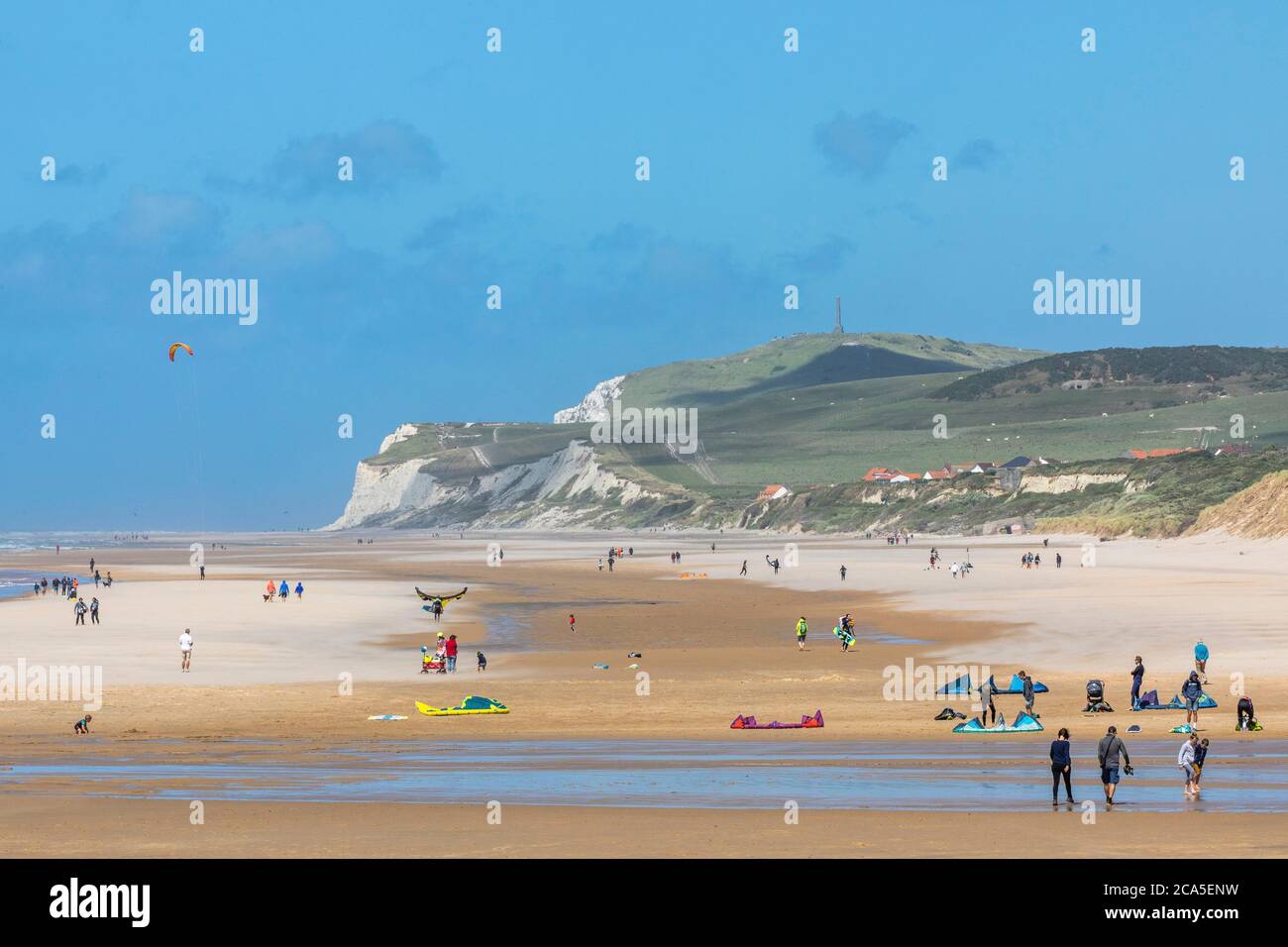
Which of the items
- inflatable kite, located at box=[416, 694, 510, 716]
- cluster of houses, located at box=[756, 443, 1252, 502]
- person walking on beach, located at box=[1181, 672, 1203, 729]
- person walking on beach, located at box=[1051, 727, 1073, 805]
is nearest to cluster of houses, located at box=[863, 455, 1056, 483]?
cluster of houses, located at box=[756, 443, 1252, 502]

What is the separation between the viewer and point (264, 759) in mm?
22375

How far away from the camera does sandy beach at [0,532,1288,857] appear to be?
52.4ft

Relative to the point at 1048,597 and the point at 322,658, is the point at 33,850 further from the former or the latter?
the point at 1048,597

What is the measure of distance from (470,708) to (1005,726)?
9.74 m

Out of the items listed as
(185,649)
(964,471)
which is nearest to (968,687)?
(185,649)

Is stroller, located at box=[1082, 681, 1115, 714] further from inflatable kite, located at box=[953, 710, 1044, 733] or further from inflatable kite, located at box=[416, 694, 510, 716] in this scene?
inflatable kite, located at box=[416, 694, 510, 716]

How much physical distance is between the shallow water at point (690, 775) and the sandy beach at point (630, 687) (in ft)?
0.53

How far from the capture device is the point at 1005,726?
25.0m
